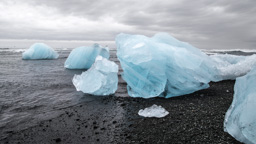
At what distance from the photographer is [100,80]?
5980 millimetres

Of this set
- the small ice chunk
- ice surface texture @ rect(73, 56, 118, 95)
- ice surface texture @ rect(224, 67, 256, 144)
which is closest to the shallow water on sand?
ice surface texture @ rect(73, 56, 118, 95)

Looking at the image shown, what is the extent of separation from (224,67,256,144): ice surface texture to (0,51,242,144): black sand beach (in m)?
0.18

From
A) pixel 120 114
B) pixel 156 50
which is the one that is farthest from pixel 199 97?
pixel 120 114

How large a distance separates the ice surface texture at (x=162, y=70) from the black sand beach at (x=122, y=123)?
345mm

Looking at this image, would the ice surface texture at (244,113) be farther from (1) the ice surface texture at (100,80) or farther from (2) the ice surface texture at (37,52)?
(2) the ice surface texture at (37,52)

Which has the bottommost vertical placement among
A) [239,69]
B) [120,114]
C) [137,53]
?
[120,114]

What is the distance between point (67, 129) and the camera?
351 cm

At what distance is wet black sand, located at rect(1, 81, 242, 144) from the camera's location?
3096 millimetres

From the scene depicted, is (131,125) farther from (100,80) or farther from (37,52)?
(37,52)

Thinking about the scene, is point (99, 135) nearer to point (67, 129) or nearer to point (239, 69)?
point (67, 129)

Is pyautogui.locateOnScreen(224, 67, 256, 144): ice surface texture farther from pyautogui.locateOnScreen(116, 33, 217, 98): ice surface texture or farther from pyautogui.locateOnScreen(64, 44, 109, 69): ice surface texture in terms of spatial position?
pyautogui.locateOnScreen(64, 44, 109, 69): ice surface texture

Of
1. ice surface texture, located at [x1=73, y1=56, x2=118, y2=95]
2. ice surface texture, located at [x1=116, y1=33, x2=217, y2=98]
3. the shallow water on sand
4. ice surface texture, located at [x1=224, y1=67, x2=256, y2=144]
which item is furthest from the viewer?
ice surface texture, located at [x1=73, y1=56, x2=118, y2=95]

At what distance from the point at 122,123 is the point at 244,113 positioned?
218 cm

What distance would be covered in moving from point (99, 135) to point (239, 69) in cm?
676
